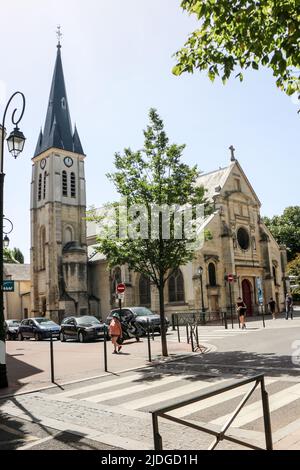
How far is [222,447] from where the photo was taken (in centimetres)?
475

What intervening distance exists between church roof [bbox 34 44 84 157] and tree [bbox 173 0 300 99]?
40813 mm

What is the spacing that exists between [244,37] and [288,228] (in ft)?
173

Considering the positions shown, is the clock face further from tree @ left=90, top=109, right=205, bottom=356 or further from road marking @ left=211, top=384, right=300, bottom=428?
road marking @ left=211, top=384, right=300, bottom=428

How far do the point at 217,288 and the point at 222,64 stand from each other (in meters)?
28.5

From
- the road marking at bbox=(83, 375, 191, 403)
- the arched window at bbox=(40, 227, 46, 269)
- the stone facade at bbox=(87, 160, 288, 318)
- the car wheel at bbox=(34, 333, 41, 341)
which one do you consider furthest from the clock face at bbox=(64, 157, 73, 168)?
the road marking at bbox=(83, 375, 191, 403)

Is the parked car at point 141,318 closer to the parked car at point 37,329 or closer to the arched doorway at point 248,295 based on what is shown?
the parked car at point 37,329

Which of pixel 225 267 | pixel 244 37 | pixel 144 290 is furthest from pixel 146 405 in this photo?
pixel 144 290

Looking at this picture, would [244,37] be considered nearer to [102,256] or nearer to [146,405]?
[146,405]

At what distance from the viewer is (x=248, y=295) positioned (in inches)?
1478

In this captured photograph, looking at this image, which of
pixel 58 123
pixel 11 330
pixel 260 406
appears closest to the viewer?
pixel 260 406

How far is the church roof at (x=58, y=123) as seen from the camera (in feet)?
152

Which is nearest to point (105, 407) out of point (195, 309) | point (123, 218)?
point (123, 218)
